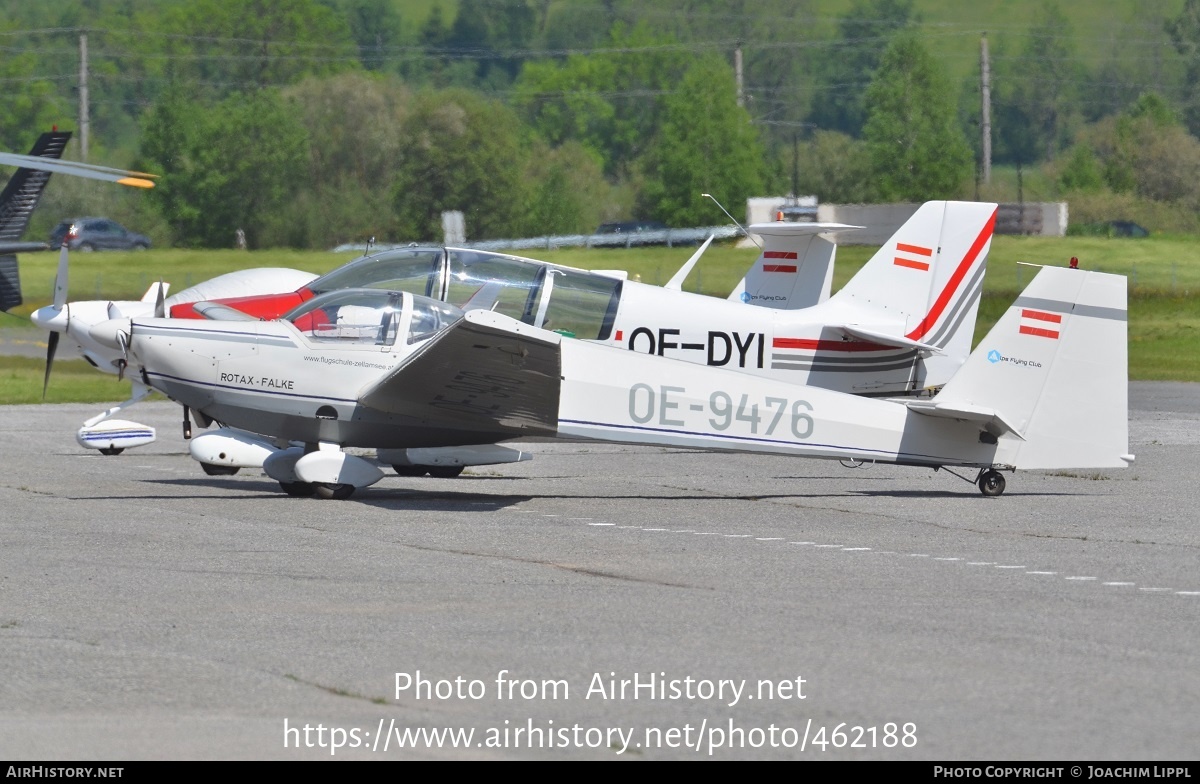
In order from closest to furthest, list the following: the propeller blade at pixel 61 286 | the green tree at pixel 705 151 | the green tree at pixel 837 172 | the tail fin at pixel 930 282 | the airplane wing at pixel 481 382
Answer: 1. the airplane wing at pixel 481 382
2. the propeller blade at pixel 61 286
3. the tail fin at pixel 930 282
4. the green tree at pixel 837 172
5. the green tree at pixel 705 151

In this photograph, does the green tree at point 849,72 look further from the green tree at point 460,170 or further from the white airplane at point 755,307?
the white airplane at point 755,307

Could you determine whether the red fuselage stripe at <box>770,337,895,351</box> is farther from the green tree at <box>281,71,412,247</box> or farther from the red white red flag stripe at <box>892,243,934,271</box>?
the green tree at <box>281,71,412,247</box>

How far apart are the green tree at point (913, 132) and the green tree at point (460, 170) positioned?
680 inches

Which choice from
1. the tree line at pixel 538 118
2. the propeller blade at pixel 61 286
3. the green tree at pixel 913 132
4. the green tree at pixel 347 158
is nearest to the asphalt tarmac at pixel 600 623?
the propeller blade at pixel 61 286

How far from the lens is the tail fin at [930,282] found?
16.4 metres

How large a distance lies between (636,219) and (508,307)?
228 feet

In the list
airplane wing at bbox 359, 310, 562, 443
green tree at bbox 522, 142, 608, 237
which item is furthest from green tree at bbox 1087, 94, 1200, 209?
airplane wing at bbox 359, 310, 562, 443

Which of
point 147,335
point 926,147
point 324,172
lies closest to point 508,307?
point 147,335

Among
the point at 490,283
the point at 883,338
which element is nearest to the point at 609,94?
the point at 883,338

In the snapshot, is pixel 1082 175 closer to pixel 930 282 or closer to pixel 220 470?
pixel 930 282

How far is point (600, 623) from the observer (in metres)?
7.96

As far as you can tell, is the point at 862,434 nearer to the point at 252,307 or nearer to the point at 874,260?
the point at 874,260

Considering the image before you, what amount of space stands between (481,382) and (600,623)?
201 inches

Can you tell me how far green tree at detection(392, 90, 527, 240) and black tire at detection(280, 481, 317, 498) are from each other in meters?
50.5
